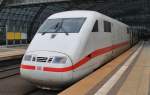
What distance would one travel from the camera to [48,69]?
830cm

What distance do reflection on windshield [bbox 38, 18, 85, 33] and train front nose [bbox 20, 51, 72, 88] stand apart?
1.48m

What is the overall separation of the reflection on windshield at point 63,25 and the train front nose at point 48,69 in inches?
58.2

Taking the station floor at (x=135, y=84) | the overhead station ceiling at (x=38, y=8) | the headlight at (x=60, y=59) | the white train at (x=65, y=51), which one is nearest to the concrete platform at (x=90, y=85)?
the white train at (x=65, y=51)

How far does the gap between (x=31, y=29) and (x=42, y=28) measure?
47295mm

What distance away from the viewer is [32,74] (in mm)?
8562

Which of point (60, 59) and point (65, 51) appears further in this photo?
point (65, 51)

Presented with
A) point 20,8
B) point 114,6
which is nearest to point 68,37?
point 20,8

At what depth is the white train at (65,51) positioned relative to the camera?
831 cm

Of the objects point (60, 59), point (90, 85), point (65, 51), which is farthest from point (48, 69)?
point (90, 85)

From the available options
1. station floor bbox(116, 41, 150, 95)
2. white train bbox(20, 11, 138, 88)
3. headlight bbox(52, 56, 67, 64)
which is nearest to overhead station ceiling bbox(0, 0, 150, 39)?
white train bbox(20, 11, 138, 88)

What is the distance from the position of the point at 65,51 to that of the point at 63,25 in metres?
1.86

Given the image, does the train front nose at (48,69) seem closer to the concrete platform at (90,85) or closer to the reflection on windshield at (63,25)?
the concrete platform at (90,85)

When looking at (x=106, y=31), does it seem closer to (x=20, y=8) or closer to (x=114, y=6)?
(x=20, y=8)

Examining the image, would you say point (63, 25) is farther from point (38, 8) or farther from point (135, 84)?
point (38, 8)
